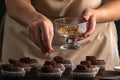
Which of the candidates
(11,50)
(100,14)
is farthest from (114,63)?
(11,50)

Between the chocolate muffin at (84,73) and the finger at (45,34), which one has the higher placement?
the finger at (45,34)

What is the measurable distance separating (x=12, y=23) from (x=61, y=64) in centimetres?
54

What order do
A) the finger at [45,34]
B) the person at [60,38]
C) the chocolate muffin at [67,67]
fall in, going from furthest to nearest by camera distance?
the person at [60,38]
the chocolate muffin at [67,67]
the finger at [45,34]

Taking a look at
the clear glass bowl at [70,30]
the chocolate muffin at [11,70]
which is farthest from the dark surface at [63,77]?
the clear glass bowl at [70,30]

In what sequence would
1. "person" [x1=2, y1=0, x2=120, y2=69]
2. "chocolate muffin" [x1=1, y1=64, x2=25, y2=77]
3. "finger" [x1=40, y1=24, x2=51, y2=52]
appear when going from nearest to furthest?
"finger" [x1=40, y1=24, x2=51, y2=52] < "chocolate muffin" [x1=1, y1=64, x2=25, y2=77] < "person" [x1=2, y1=0, x2=120, y2=69]

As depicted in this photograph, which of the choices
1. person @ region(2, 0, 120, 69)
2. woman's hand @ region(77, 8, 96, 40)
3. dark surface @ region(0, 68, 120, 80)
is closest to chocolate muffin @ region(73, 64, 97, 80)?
dark surface @ region(0, 68, 120, 80)

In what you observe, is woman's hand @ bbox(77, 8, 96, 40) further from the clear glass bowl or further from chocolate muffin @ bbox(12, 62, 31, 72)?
chocolate muffin @ bbox(12, 62, 31, 72)

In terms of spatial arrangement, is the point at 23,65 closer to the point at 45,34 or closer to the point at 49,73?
the point at 49,73

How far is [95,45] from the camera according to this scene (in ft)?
8.20

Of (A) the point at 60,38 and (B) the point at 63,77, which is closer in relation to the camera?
(B) the point at 63,77

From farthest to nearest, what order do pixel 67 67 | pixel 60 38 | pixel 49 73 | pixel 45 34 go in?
1. pixel 60 38
2. pixel 67 67
3. pixel 49 73
4. pixel 45 34

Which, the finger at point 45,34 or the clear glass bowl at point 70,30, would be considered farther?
the clear glass bowl at point 70,30

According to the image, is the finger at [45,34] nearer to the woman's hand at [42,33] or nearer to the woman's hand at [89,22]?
the woman's hand at [42,33]

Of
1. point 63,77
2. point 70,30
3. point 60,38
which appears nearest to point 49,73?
point 63,77
